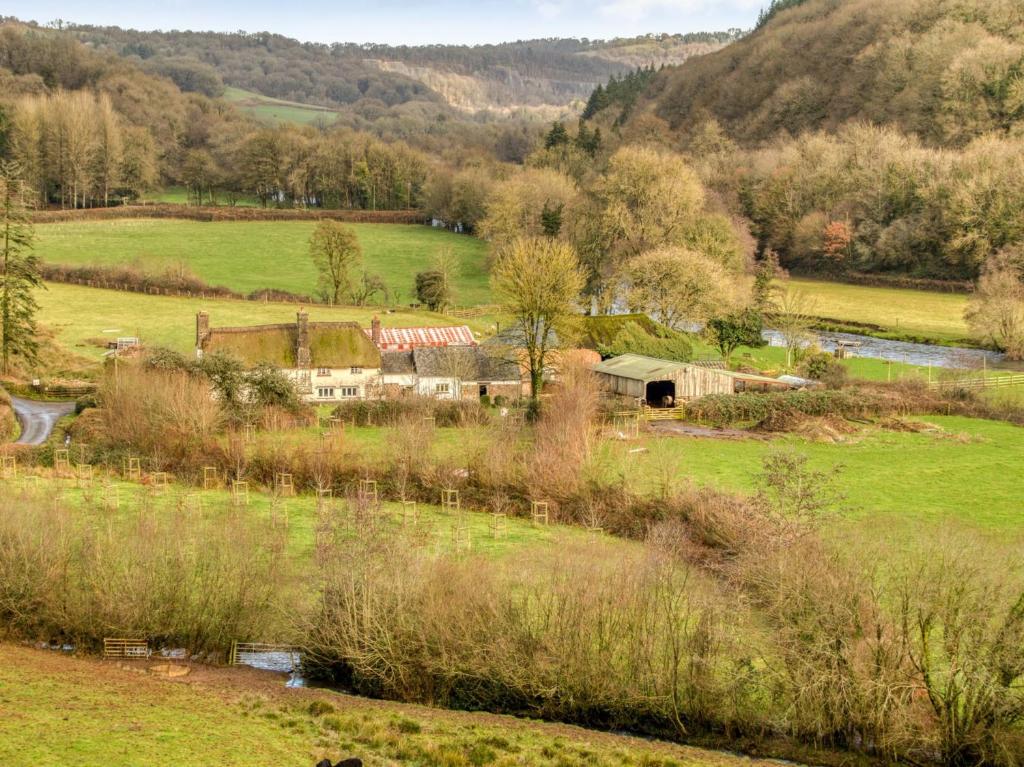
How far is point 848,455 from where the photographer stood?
39.6 metres

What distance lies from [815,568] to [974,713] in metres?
3.82

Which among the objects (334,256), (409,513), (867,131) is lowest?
(409,513)

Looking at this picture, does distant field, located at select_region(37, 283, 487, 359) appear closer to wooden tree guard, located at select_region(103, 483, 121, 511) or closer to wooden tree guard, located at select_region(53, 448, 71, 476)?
wooden tree guard, located at select_region(53, 448, 71, 476)

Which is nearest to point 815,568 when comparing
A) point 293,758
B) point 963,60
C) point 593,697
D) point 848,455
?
point 593,697

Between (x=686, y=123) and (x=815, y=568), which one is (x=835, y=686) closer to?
(x=815, y=568)

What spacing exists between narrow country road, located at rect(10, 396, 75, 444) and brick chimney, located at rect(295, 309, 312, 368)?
9896mm

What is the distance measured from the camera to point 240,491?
3409cm

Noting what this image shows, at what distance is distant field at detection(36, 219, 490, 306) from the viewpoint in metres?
80.5

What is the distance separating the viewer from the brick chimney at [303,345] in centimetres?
4703

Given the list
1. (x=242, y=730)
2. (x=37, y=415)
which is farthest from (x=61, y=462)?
(x=242, y=730)

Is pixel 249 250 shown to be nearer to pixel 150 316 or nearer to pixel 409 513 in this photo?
pixel 150 316

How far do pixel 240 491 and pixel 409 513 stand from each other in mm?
5968

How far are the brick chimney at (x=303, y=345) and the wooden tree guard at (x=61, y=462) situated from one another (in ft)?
41.9

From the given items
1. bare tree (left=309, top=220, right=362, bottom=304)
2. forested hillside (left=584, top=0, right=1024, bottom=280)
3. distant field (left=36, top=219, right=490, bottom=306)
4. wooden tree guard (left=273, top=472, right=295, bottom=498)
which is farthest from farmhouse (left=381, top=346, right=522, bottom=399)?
forested hillside (left=584, top=0, right=1024, bottom=280)
